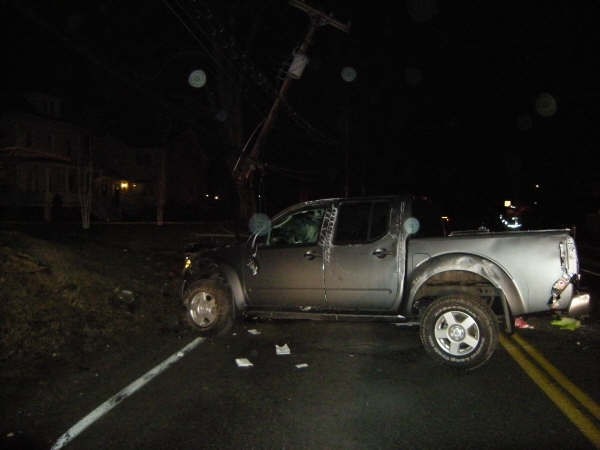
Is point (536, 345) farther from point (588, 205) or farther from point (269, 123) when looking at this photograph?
point (588, 205)

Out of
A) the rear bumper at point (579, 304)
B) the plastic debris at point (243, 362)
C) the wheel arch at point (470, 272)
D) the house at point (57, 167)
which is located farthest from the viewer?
the house at point (57, 167)

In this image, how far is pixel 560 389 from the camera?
5734 mm

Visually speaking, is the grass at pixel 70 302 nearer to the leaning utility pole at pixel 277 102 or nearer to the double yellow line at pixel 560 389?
the double yellow line at pixel 560 389

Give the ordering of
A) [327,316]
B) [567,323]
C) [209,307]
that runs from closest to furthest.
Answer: [327,316]
[209,307]
[567,323]

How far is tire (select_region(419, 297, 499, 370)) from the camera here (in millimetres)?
6359

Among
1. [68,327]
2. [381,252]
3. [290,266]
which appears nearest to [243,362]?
[290,266]

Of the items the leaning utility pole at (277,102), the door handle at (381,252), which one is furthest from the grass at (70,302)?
the leaning utility pole at (277,102)

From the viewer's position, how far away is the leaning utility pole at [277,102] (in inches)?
743

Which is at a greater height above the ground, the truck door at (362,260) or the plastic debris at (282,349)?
the truck door at (362,260)

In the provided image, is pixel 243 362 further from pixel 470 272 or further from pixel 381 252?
pixel 470 272

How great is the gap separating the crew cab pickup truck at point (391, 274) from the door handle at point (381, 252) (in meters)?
0.01

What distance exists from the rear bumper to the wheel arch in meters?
0.49

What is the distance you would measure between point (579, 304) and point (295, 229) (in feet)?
11.4

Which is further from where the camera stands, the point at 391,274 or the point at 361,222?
the point at 361,222
